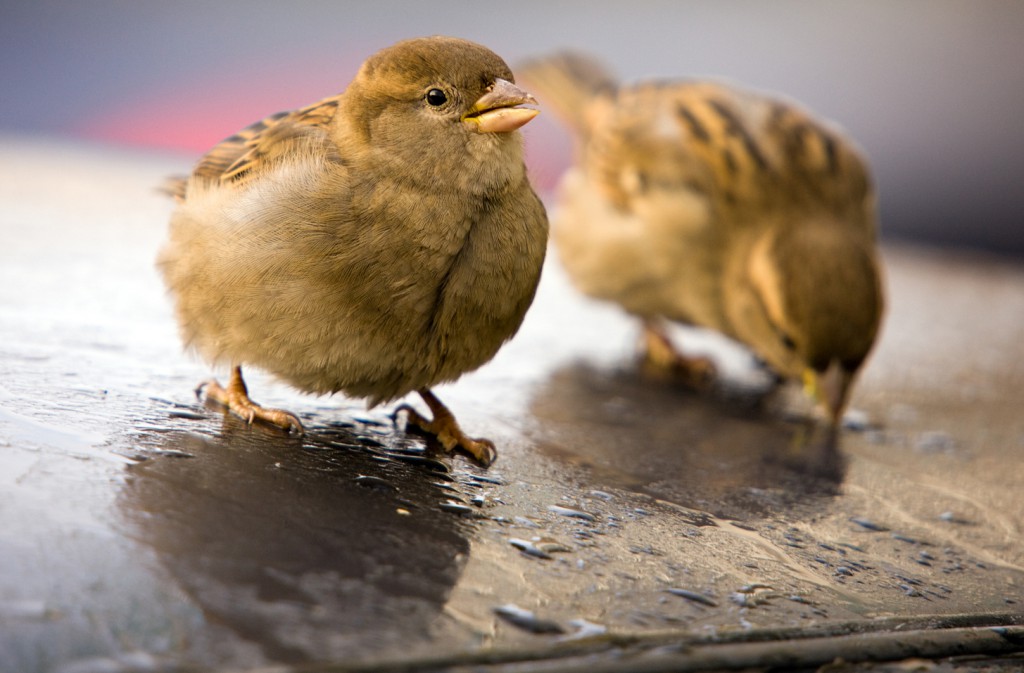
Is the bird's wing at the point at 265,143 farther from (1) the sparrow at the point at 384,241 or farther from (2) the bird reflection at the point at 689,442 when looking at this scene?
(2) the bird reflection at the point at 689,442

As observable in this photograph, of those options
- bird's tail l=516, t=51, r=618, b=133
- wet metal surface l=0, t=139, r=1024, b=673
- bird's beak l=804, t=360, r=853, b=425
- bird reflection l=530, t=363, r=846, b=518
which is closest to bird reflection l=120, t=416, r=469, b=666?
wet metal surface l=0, t=139, r=1024, b=673

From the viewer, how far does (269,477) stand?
1.82m

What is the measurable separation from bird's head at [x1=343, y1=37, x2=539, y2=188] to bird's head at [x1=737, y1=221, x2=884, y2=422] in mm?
1486

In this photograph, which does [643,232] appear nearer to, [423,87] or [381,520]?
[423,87]

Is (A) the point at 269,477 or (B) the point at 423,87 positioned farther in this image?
(B) the point at 423,87

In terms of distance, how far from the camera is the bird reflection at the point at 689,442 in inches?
90.4

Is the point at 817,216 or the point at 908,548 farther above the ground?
the point at 817,216

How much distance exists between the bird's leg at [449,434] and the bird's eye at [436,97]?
1.98 feet

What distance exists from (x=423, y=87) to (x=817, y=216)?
2.03 m

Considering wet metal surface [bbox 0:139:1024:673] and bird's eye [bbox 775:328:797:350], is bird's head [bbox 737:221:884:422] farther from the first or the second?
wet metal surface [bbox 0:139:1024:673]

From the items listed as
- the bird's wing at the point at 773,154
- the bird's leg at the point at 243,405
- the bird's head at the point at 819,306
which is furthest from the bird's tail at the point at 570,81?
the bird's leg at the point at 243,405

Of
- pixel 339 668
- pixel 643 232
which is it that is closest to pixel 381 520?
pixel 339 668

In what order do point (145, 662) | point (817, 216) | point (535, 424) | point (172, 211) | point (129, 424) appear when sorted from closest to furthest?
point (145, 662), point (129, 424), point (172, 211), point (535, 424), point (817, 216)

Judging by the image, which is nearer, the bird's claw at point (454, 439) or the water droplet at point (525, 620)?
the water droplet at point (525, 620)
